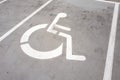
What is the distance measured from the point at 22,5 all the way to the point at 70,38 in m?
2.75

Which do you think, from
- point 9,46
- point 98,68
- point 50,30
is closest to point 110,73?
point 98,68

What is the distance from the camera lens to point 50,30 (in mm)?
4559

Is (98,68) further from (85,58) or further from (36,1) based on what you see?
(36,1)

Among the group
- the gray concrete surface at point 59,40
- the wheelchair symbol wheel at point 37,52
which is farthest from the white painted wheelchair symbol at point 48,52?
the gray concrete surface at point 59,40

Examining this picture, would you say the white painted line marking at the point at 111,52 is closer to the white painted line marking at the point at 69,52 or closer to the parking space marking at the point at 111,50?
the parking space marking at the point at 111,50

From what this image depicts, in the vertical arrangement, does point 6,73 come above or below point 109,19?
below

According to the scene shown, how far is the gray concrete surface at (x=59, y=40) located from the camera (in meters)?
3.27

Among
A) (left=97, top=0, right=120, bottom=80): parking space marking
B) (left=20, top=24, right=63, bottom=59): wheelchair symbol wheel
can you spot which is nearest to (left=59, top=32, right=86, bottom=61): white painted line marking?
(left=20, top=24, right=63, bottom=59): wheelchair symbol wheel

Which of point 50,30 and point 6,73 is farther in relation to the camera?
point 50,30

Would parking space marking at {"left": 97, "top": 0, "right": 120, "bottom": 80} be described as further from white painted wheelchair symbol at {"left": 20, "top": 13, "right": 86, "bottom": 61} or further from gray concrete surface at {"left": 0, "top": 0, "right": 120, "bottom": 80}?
white painted wheelchair symbol at {"left": 20, "top": 13, "right": 86, "bottom": 61}

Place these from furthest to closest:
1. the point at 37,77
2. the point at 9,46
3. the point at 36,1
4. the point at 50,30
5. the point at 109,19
A: the point at 36,1 < the point at 109,19 < the point at 50,30 < the point at 9,46 < the point at 37,77

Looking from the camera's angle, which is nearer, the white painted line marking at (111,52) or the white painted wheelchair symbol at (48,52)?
the white painted line marking at (111,52)

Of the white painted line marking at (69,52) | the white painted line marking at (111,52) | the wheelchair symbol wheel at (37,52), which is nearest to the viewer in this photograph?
the white painted line marking at (111,52)

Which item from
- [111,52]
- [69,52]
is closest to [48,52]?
[69,52]
